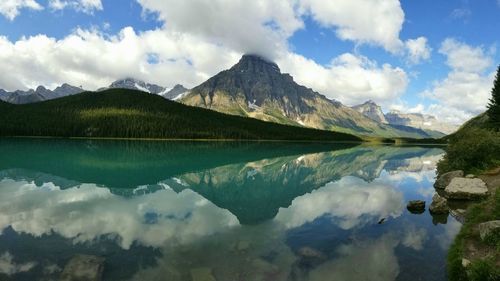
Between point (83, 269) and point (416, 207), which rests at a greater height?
point (416, 207)

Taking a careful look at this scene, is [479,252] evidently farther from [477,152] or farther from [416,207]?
[477,152]

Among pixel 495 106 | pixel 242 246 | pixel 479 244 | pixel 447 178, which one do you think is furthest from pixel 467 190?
pixel 495 106

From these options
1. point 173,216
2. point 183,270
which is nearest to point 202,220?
point 173,216

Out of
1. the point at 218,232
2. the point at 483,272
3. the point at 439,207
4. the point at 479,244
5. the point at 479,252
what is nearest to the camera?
the point at 483,272

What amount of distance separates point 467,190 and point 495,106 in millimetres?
84296

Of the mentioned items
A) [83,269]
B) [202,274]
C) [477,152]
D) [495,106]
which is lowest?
[83,269]

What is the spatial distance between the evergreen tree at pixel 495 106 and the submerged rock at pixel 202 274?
103m

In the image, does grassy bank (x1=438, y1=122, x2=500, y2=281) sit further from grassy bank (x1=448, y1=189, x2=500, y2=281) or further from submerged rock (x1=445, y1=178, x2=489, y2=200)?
submerged rock (x1=445, y1=178, x2=489, y2=200)

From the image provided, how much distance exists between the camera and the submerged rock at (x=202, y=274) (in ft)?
55.5

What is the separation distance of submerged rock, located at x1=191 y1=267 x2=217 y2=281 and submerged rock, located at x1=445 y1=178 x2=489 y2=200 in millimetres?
27030

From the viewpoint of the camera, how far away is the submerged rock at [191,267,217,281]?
16906mm

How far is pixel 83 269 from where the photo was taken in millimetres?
17547

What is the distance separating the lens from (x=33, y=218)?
91.5 feet

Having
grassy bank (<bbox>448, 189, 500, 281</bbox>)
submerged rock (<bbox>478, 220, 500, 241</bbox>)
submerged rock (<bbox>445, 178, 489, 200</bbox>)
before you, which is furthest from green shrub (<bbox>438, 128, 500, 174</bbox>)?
submerged rock (<bbox>478, 220, 500, 241</bbox>)
